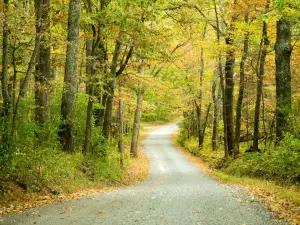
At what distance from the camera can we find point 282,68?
531 inches

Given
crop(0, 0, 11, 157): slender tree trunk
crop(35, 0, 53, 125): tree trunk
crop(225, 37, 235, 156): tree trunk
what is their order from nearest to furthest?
crop(0, 0, 11, 157): slender tree trunk → crop(35, 0, 53, 125): tree trunk → crop(225, 37, 235, 156): tree trunk

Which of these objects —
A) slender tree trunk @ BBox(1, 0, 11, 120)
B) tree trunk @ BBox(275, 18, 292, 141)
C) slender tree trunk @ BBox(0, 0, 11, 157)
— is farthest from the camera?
tree trunk @ BBox(275, 18, 292, 141)

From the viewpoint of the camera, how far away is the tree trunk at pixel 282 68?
43.0 ft

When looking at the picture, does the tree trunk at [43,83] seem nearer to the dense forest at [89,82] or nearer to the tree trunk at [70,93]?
the dense forest at [89,82]

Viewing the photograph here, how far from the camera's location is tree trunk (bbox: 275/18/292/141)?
1310 centimetres

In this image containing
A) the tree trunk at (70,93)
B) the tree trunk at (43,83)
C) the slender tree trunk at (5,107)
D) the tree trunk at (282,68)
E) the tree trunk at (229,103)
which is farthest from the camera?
the tree trunk at (229,103)

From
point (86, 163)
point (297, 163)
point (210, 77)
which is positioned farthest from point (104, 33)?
point (210, 77)

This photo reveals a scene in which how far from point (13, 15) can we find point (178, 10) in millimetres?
8480

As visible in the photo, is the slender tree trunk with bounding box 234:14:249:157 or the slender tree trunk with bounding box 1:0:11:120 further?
the slender tree trunk with bounding box 234:14:249:157

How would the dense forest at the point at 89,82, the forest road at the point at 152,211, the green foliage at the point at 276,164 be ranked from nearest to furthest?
the forest road at the point at 152,211 < the dense forest at the point at 89,82 < the green foliage at the point at 276,164

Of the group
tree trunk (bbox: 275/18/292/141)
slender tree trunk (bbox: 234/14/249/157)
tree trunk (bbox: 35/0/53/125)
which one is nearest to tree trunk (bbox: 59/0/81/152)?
tree trunk (bbox: 35/0/53/125)

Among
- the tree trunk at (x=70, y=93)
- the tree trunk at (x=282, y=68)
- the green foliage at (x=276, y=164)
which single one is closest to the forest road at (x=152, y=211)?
the green foliage at (x=276, y=164)

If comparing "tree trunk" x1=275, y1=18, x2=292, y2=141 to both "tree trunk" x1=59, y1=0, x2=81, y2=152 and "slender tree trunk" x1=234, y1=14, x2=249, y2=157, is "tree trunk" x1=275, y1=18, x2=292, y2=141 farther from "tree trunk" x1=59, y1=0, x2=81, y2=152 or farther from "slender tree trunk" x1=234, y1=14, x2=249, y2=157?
"tree trunk" x1=59, y1=0, x2=81, y2=152

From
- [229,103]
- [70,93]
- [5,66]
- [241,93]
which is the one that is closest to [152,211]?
[5,66]
